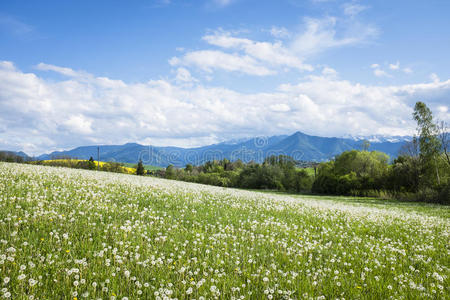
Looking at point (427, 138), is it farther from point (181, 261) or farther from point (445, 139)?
point (181, 261)

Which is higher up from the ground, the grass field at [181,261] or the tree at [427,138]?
the tree at [427,138]

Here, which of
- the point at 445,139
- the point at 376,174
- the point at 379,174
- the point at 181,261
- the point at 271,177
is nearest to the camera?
the point at 181,261

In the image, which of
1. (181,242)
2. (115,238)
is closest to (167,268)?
(181,242)

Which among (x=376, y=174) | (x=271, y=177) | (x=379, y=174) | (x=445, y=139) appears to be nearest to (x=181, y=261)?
(x=445, y=139)

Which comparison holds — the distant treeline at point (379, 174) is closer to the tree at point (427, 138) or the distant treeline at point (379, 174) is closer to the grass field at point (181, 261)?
the tree at point (427, 138)

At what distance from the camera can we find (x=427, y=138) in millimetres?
43250

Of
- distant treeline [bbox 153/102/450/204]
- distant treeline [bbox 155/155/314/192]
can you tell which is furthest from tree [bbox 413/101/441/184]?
distant treeline [bbox 155/155/314/192]

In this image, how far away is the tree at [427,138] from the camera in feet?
137

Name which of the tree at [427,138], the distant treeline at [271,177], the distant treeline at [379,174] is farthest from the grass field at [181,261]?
the distant treeline at [271,177]

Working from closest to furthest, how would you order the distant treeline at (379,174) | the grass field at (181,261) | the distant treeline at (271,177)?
1. the grass field at (181,261)
2. the distant treeline at (379,174)
3. the distant treeline at (271,177)

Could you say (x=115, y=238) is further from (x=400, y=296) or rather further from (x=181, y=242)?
(x=400, y=296)

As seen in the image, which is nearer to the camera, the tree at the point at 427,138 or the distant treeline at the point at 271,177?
the tree at the point at 427,138

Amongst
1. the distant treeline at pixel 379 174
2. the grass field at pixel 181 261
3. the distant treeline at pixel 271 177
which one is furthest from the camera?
the distant treeline at pixel 271 177

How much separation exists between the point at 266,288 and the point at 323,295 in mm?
1000
